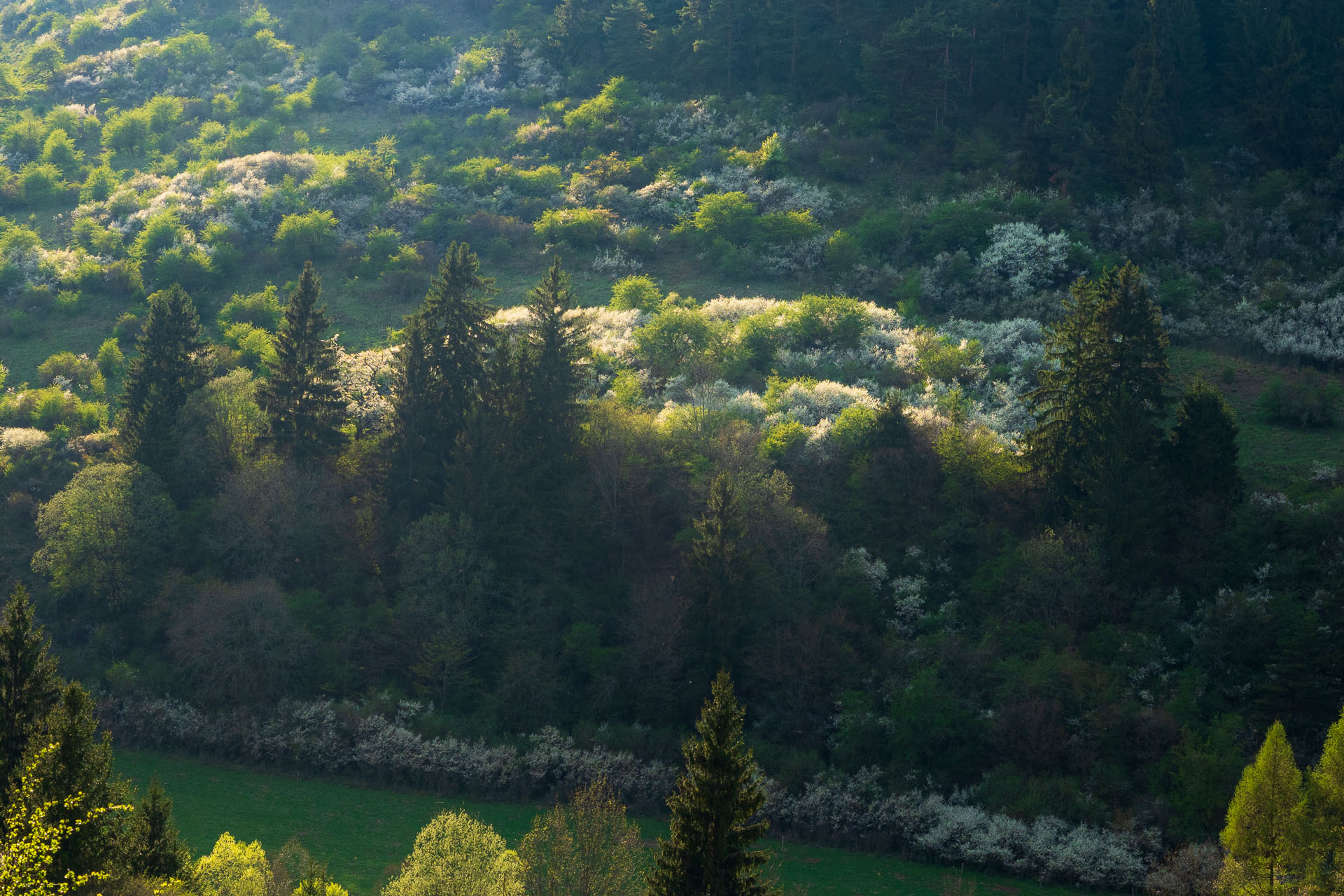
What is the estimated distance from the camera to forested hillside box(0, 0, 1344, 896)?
50.7m

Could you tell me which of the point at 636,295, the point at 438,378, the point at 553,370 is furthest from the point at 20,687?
the point at 636,295

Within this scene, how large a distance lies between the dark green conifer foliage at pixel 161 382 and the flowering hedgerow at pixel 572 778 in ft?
45.8

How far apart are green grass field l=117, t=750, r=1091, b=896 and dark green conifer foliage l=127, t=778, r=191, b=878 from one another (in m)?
9.43

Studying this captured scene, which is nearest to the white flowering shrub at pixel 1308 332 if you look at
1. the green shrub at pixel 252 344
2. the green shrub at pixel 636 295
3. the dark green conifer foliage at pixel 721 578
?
the dark green conifer foliage at pixel 721 578

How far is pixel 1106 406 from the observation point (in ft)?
181

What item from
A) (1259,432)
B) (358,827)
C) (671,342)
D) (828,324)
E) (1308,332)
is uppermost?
(1308,332)

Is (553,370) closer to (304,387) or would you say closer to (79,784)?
(304,387)

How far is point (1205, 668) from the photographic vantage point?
2000 inches

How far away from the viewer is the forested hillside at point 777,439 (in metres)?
50.7

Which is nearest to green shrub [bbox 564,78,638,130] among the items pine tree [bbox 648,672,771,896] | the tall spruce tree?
the tall spruce tree

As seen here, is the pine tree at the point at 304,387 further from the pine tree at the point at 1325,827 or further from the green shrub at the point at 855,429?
the pine tree at the point at 1325,827

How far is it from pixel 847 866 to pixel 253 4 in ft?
363

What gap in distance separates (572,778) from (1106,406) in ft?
94.4

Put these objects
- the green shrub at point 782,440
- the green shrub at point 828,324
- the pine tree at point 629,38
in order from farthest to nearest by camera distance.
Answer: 1. the pine tree at point 629,38
2. the green shrub at point 828,324
3. the green shrub at point 782,440
